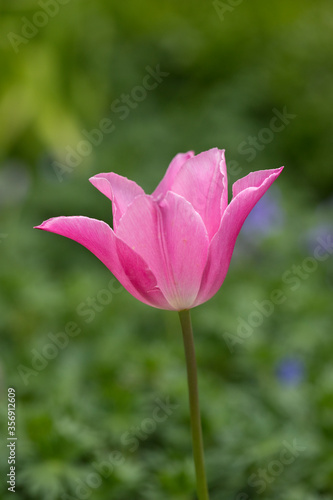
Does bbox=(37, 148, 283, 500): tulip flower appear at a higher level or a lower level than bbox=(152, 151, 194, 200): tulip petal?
lower

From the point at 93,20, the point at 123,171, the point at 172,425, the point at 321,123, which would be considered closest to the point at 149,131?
the point at 123,171

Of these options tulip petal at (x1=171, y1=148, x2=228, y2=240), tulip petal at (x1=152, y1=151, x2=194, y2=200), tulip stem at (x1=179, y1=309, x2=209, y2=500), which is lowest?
tulip stem at (x1=179, y1=309, x2=209, y2=500)

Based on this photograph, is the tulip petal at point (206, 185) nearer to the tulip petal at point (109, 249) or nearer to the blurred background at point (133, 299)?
the tulip petal at point (109, 249)

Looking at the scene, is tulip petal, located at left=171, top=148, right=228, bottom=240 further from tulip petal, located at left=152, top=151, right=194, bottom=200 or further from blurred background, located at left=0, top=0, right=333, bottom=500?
blurred background, located at left=0, top=0, right=333, bottom=500

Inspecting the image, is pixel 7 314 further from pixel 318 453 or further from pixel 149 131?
pixel 149 131

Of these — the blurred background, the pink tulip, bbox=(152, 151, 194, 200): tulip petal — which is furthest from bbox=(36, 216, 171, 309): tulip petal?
the blurred background
